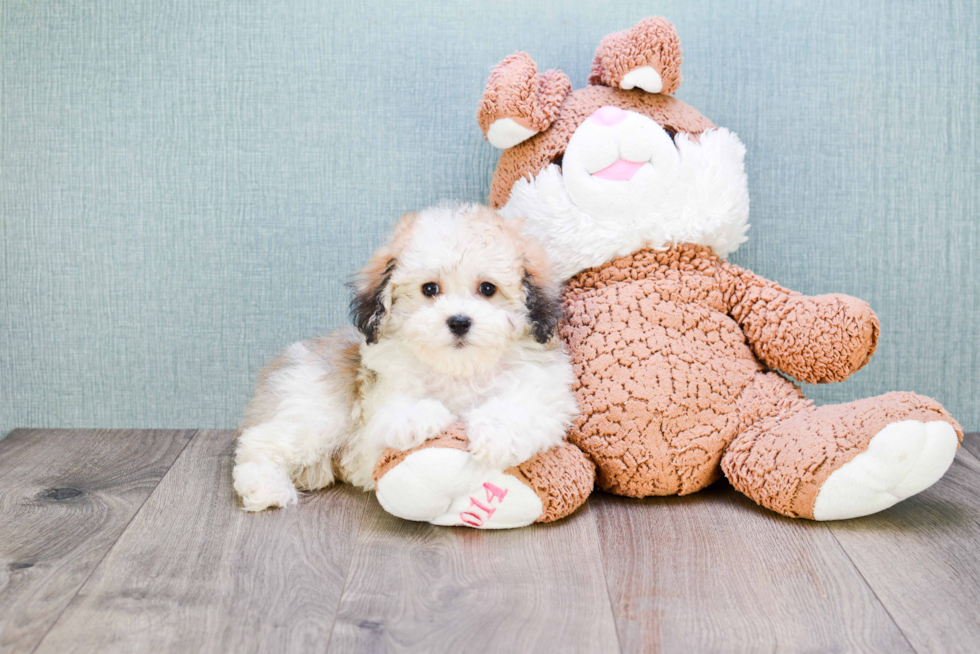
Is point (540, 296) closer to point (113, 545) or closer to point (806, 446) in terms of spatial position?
point (806, 446)

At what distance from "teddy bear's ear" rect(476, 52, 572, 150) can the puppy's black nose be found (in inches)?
20.8

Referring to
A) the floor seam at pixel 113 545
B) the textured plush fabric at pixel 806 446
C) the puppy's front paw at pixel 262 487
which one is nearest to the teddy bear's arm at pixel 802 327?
the textured plush fabric at pixel 806 446

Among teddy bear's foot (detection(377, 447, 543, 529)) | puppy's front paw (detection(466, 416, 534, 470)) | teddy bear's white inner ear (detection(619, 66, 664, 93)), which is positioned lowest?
teddy bear's foot (detection(377, 447, 543, 529))

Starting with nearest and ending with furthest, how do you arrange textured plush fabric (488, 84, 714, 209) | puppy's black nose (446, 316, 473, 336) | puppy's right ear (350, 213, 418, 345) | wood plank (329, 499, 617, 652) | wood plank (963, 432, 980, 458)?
wood plank (329, 499, 617, 652) → puppy's black nose (446, 316, 473, 336) → puppy's right ear (350, 213, 418, 345) → textured plush fabric (488, 84, 714, 209) → wood plank (963, 432, 980, 458)

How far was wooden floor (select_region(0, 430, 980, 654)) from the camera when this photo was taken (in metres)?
1.20

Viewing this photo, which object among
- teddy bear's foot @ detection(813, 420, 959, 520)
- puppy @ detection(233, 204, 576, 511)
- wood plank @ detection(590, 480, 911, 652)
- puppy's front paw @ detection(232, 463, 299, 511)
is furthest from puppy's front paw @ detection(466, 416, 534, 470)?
teddy bear's foot @ detection(813, 420, 959, 520)

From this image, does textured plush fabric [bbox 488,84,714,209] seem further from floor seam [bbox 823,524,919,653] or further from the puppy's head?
floor seam [bbox 823,524,919,653]

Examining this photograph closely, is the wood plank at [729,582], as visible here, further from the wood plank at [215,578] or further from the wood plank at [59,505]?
the wood plank at [59,505]

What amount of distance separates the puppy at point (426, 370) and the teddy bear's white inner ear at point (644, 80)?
434 millimetres

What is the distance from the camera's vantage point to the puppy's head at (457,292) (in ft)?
4.85

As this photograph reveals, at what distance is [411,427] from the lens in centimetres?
149

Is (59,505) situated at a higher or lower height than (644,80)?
lower

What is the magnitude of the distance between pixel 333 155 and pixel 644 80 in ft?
2.69

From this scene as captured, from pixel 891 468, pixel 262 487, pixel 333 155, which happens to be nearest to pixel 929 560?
pixel 891 468
